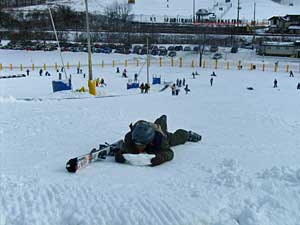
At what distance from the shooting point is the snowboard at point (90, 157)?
7.23 meters

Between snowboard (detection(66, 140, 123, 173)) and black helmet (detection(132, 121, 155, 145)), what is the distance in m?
0.81

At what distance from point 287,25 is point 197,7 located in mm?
35353

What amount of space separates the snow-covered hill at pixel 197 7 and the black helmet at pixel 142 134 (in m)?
94.1

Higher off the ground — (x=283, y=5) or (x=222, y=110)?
(x=283, y=5)

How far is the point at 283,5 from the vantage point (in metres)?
117

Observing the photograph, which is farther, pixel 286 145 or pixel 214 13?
pixel 214 13

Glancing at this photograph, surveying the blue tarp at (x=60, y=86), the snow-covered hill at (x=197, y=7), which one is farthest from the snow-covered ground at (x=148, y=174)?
the snow-covered hill at (x=197, y=7)

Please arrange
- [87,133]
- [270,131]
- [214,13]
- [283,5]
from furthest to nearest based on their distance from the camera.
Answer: [283,5] → [214,13] → [270,131] → [87,133]

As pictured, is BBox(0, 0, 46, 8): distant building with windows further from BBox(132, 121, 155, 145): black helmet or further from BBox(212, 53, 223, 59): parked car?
BBox(132, 121, 155, 145): black helmet

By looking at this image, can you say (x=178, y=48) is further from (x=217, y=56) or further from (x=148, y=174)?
(x=148, y=174)

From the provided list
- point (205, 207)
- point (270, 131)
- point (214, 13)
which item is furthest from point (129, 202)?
point (214, 13)

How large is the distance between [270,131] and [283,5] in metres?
114

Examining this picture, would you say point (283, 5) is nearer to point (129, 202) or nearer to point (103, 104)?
point (103, 104)

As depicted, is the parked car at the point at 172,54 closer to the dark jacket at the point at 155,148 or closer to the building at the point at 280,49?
the building at the point at 280,49
